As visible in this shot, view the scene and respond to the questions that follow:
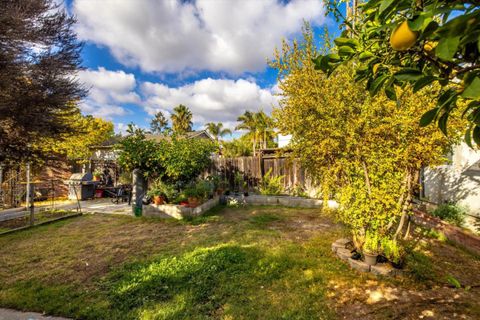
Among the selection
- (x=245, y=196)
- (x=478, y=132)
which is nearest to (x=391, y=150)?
(x=478, y=132)

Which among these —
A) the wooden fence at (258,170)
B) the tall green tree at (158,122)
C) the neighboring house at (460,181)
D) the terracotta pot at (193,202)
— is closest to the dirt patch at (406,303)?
the neighboring house at (460,181)

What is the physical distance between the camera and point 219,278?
3.58 m

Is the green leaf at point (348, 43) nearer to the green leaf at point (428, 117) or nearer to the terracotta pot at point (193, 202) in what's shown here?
the green leaf at point (428, 117)

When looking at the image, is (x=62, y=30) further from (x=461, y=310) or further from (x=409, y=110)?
(x=461, y=310)

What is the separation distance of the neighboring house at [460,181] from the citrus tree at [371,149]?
3097 millimetres

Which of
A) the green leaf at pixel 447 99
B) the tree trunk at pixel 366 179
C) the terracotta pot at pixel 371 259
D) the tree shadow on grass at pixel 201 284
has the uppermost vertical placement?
the green leaf at pixel 447 99

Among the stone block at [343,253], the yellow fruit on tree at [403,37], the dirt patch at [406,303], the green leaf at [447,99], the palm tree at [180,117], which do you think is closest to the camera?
the yellow fruit on tree at [403,37]

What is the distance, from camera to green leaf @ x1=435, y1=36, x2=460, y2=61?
2.10 ft

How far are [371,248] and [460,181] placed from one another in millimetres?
4752

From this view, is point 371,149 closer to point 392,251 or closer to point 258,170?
Answer: point 392,251

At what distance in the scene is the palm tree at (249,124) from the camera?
31250 mm

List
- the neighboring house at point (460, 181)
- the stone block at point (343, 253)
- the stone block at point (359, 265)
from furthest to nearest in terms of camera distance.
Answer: the neighboring house at point (460, 181) → the stone block at point (343, 253) → the stone block at point (359, 265)

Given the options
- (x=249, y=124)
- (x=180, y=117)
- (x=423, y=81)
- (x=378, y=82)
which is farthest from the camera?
(x=180, y=117)

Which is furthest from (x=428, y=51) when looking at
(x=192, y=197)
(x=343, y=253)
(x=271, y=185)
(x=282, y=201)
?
(x=271, y=185)
